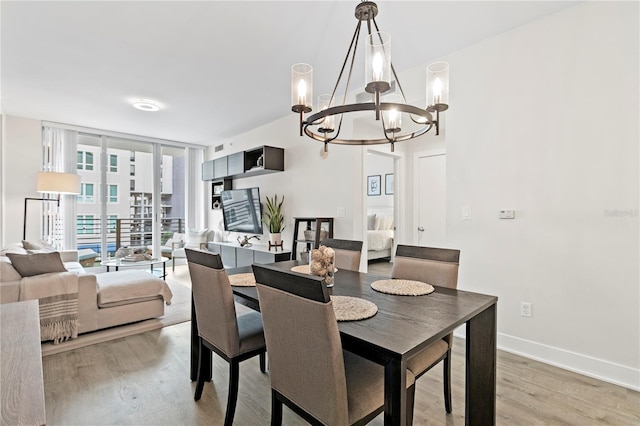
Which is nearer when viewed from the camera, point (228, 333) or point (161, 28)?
point (228, 333)

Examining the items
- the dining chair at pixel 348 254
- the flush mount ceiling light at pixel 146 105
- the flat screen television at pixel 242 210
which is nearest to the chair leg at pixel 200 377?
the dining chair at pixel 348 254

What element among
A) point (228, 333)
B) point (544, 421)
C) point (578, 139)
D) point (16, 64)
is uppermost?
point (16, 64)

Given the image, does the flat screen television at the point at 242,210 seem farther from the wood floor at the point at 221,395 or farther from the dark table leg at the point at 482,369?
the dark table leg at the point at 482,369

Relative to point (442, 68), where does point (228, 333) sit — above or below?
below

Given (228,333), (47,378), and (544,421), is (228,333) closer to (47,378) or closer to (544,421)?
(47,378)

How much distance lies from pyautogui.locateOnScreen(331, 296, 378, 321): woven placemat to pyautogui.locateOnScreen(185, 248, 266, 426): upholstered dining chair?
585 millimetres

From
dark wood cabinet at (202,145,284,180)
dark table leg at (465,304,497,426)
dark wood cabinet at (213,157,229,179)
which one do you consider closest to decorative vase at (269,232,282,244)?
dark wood cabinet at (202,145,284,180)

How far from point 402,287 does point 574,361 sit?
164 centimetres

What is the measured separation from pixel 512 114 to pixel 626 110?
2.32 feet

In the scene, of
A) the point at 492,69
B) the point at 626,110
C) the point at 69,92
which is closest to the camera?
the point at 626,110

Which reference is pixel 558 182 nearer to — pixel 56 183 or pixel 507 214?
pixel 507 214

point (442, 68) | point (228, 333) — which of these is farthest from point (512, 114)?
point (228, 333)

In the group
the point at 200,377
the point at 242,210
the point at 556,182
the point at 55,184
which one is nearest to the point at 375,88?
the point at 556,182

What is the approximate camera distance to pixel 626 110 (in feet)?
7.09
